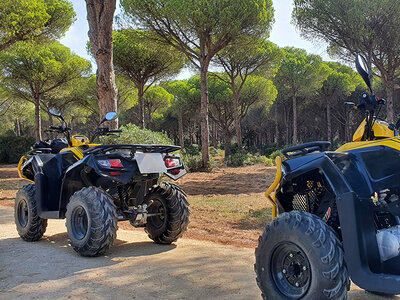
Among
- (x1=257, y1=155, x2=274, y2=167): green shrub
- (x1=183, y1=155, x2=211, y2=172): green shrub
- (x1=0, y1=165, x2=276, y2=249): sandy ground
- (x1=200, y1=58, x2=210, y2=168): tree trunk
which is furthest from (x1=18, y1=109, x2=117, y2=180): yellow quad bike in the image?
(x1=257, y1=155, x2=274, y2=167): green shrub

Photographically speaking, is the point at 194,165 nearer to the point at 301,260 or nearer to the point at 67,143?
the point at 67,143

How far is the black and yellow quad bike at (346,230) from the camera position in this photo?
202cm

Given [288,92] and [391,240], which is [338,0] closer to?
[391,240]

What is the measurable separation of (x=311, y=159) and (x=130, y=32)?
16530 mm

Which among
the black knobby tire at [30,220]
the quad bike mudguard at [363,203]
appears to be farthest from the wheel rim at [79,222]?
the quad bike mudguard at [363,203]

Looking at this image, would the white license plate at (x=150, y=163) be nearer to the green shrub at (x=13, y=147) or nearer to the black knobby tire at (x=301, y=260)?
the black knobby tire at (x=301, y=260)

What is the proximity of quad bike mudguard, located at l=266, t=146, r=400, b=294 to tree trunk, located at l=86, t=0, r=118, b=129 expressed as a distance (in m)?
6.69

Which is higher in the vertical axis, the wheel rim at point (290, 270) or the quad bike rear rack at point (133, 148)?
the quad bike rear rack at point (133, 148)

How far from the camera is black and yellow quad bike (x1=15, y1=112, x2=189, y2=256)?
3.76 m

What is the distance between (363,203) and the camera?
2104mm

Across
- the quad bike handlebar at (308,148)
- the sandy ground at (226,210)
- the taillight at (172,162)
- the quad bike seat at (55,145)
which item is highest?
the quad bike seat at (55,145)

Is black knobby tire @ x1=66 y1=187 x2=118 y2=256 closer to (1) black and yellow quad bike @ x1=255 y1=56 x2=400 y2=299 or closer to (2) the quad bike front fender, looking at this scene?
(1) black and yellow quad bike @ x1=255 y1=56 x2=400 y2=299

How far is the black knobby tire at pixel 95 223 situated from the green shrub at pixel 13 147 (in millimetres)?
22236

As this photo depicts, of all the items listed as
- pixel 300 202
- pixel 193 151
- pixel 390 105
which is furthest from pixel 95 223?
pixel 193 151
